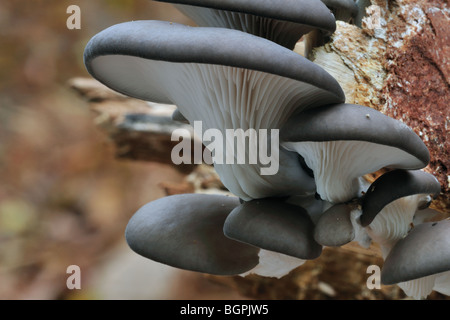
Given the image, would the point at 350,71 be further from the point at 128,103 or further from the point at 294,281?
the point at 128,103

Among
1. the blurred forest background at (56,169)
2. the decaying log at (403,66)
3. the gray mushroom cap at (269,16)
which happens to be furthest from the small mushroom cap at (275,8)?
the blurred forest background at (56,169)

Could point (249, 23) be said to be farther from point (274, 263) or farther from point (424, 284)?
point (424, 284)

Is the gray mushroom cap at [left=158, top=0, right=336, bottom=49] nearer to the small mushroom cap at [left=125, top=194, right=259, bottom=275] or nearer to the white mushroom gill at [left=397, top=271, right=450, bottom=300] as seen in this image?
the small mushroom cap at [left=125, top=194, right=259, bottom=275]

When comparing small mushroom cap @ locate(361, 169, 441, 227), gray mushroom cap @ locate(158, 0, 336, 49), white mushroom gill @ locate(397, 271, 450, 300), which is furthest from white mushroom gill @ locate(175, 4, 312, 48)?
white mushroom gill @ locate(397, 271, 450, 300)

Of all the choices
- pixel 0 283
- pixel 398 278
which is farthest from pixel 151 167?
pixel 398 278

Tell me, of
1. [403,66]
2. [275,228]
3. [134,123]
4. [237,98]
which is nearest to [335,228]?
[275,228]

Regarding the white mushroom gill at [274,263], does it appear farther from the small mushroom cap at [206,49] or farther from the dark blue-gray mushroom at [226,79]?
the small mushroom cap at [206,49]

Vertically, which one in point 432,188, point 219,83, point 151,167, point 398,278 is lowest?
point 398,278
